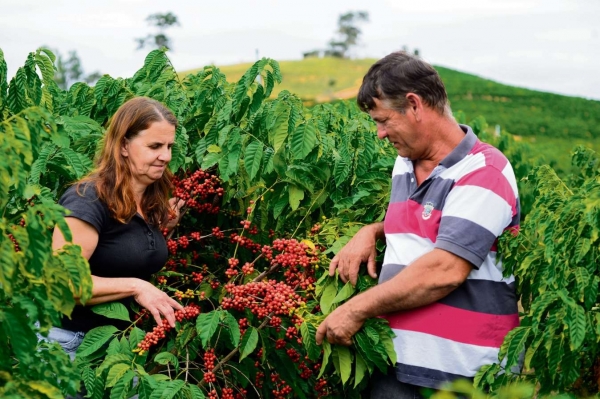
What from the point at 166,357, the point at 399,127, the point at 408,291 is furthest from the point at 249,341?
the point at 399,127

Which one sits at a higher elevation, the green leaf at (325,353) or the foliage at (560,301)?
the foliage at (560,301)

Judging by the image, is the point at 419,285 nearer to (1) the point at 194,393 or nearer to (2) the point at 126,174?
(1) the point at 194,393

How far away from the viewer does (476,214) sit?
2633 mm

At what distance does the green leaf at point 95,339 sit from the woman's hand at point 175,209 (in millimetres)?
680

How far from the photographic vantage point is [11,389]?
1.77m

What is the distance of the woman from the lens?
297 centimetres

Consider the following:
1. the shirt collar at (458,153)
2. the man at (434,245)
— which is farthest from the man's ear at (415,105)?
the shirt collar at (458,153)

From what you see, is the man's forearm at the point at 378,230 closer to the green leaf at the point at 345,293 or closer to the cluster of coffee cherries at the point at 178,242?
the green leaf at the point at 345,293

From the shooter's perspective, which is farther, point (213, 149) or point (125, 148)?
point (213, 149)

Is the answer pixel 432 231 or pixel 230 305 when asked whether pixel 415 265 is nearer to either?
pixel 432 231

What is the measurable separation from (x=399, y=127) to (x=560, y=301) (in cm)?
86

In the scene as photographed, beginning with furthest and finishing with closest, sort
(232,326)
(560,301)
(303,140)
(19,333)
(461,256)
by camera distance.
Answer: (303,140), (232,326), (461,256), (560,301), (19,333)

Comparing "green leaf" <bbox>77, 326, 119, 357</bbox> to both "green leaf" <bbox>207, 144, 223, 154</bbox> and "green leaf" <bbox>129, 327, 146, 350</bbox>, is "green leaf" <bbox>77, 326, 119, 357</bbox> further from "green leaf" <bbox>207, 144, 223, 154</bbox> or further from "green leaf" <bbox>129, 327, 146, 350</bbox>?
"green leaf" <bbox>207, 144, 223, 154</bbox>

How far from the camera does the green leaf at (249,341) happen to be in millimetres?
3152
